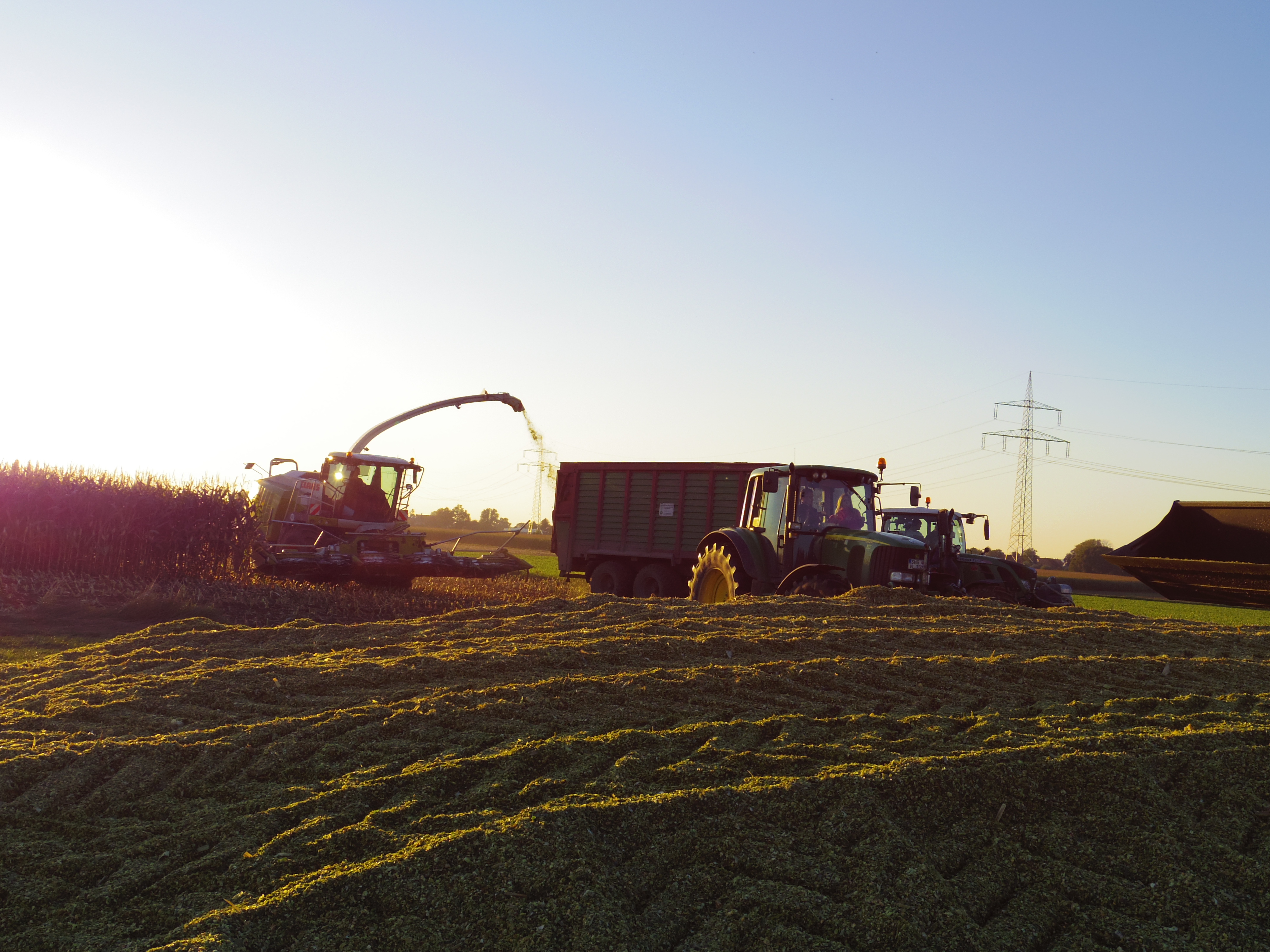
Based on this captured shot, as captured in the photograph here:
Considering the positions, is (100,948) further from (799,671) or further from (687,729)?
(799,671)

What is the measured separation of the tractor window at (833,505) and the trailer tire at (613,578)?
601 centimetres

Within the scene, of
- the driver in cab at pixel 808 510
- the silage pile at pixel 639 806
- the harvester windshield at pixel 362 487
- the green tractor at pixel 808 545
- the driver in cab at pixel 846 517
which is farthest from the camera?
the harvester windshield at pixel 362 487

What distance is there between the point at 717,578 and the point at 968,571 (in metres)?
3.34

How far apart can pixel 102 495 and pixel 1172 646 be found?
15.3 metres

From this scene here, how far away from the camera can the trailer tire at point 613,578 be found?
16.4m

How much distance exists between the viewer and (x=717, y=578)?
1135 centimetres

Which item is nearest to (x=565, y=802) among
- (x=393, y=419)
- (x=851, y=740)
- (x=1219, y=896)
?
(x=851, y=740)

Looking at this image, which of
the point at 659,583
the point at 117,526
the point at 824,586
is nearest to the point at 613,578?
the point at 659,583

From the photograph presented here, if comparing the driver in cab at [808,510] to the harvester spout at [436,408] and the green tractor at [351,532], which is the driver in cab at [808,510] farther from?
the harvester spout at [436,408]

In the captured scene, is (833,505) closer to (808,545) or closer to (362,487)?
(808,545)

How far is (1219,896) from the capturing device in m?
3.16

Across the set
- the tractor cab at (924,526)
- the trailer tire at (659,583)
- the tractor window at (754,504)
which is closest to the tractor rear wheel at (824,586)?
the tractor window at (754,504)

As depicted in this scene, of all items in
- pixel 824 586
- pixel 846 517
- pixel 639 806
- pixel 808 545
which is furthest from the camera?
pixel 846 517

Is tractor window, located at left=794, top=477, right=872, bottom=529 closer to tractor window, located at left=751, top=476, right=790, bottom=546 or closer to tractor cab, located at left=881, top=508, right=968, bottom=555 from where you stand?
tractor window, located at left=751, top=476, right=790, bottom=546
